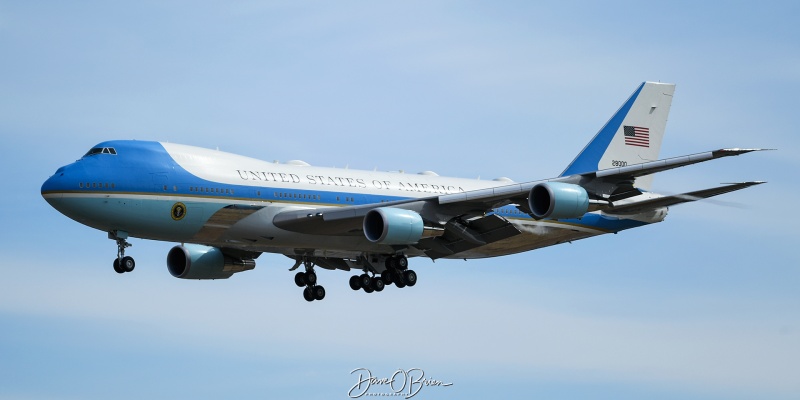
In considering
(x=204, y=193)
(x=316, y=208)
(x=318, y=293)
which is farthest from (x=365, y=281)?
(x=204, y=193)

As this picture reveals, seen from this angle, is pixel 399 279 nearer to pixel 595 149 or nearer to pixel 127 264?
pixel 127 264

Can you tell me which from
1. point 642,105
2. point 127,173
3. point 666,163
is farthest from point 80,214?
point 642,105

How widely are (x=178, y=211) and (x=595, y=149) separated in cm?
A: 2093

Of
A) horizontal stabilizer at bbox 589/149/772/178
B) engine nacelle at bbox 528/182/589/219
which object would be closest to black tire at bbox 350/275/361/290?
engine nacelle at bbox 528/182/589/219

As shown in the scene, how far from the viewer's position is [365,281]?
182 feet

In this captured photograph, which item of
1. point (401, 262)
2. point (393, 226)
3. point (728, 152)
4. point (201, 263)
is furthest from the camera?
point (201, 263)

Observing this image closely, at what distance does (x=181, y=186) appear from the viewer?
4775cm

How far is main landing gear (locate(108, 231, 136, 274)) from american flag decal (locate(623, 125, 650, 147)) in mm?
24269

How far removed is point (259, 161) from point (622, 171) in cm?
1473

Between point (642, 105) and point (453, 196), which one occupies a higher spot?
point (642, 105)

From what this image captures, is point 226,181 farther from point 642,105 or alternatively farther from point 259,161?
point 642,105

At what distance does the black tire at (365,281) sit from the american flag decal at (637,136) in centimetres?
1400

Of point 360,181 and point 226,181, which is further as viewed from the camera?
point 360,181

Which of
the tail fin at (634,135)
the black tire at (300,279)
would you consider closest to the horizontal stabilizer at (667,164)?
the tail fin at (634,135)
